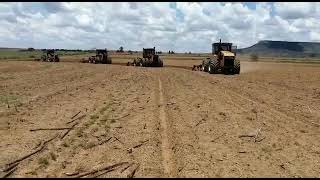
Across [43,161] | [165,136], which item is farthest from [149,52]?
[43,161]

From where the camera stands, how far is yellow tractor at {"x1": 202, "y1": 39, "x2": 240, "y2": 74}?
133ft

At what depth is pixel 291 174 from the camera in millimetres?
9039

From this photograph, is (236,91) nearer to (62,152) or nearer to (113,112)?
(113,112)

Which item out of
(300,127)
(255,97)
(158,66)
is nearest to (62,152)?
(300,127)

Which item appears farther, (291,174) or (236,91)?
(236,91)

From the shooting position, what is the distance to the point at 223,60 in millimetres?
40562

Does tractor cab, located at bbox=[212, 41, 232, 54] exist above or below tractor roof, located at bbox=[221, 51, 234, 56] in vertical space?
above

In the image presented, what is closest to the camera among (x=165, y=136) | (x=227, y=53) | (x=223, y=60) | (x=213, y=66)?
(x=165, y=136)

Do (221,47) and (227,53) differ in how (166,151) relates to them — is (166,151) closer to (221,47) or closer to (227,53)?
(227,53)

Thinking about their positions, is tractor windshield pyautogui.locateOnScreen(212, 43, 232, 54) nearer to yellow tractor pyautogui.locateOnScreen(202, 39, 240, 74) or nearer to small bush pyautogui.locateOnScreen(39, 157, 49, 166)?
yellow tractor pyautogui.locateOnScreen(202, 39, 240, 74)

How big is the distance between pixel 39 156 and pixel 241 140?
4.82 m

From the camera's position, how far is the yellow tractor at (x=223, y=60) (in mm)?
40562

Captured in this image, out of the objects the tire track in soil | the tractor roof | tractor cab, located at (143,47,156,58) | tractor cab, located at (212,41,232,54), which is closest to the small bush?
the tire track in soil

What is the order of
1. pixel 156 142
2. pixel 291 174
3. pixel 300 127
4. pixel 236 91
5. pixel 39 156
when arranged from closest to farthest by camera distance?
pixel 291 174 → pixel 39 156 → pixel 156 142 → pixel 300 127 → pixel 236 91
